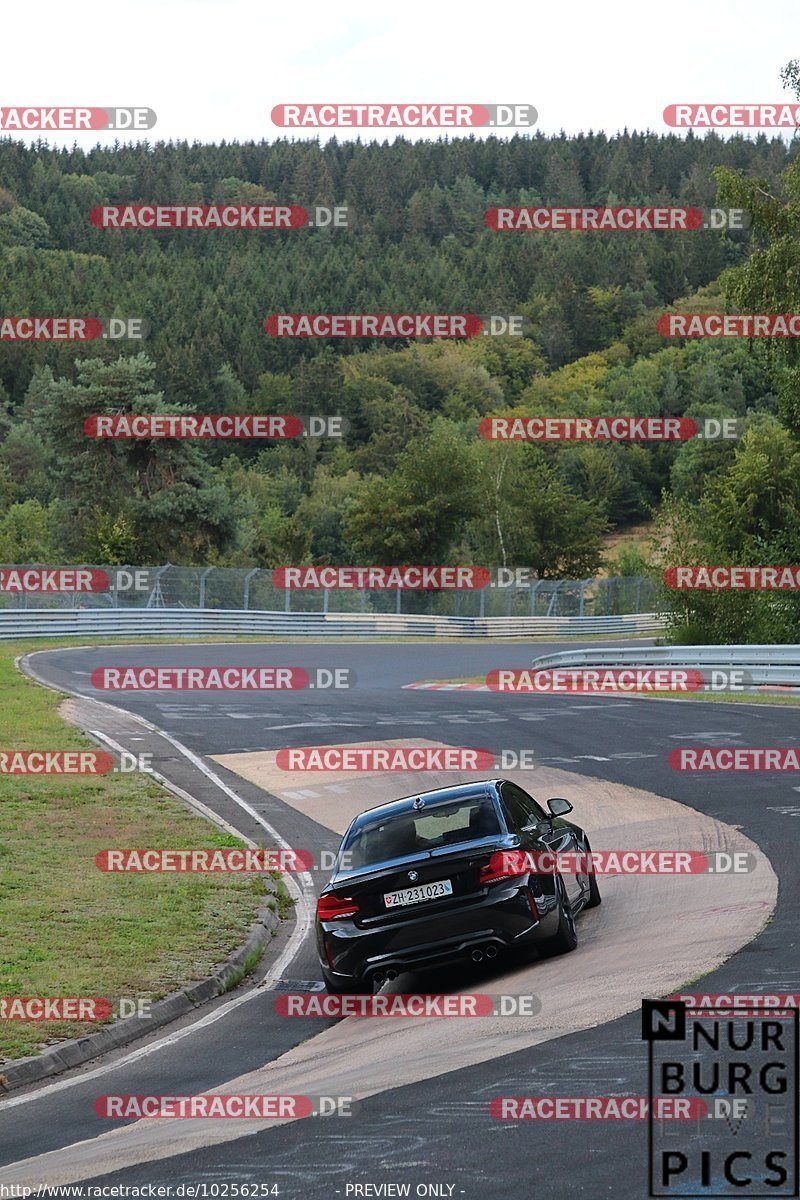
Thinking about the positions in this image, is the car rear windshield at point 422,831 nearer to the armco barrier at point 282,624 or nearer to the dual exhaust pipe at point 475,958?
the dual exhaust pipe at point 475,958

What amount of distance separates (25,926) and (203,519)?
190 feet

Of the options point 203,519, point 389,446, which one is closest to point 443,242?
point 389,446

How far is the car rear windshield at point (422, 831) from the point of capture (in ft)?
34.4

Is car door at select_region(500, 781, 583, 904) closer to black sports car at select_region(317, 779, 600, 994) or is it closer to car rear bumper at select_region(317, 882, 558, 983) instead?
black sports car at select_region(317, 779, 600, 994)

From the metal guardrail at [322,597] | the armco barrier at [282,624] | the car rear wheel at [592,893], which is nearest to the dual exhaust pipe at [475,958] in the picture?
the car rear wheel at [592,893]

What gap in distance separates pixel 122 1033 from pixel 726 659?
73.1 feet

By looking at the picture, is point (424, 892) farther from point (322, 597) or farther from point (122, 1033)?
point (322, 597)

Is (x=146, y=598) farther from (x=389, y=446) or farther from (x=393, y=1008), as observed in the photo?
(x=389, y=446)


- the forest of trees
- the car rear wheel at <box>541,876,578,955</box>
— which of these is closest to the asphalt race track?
the car rear wheel at <box>541,876,578,955</box>

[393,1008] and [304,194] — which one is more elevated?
[304,194]

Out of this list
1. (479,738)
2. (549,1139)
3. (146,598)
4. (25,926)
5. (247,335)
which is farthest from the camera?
(247,335)

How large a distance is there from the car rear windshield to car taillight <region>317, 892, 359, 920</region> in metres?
0.30

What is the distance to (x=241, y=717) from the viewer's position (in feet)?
93.4

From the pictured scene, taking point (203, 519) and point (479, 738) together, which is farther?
point (203, 519)
